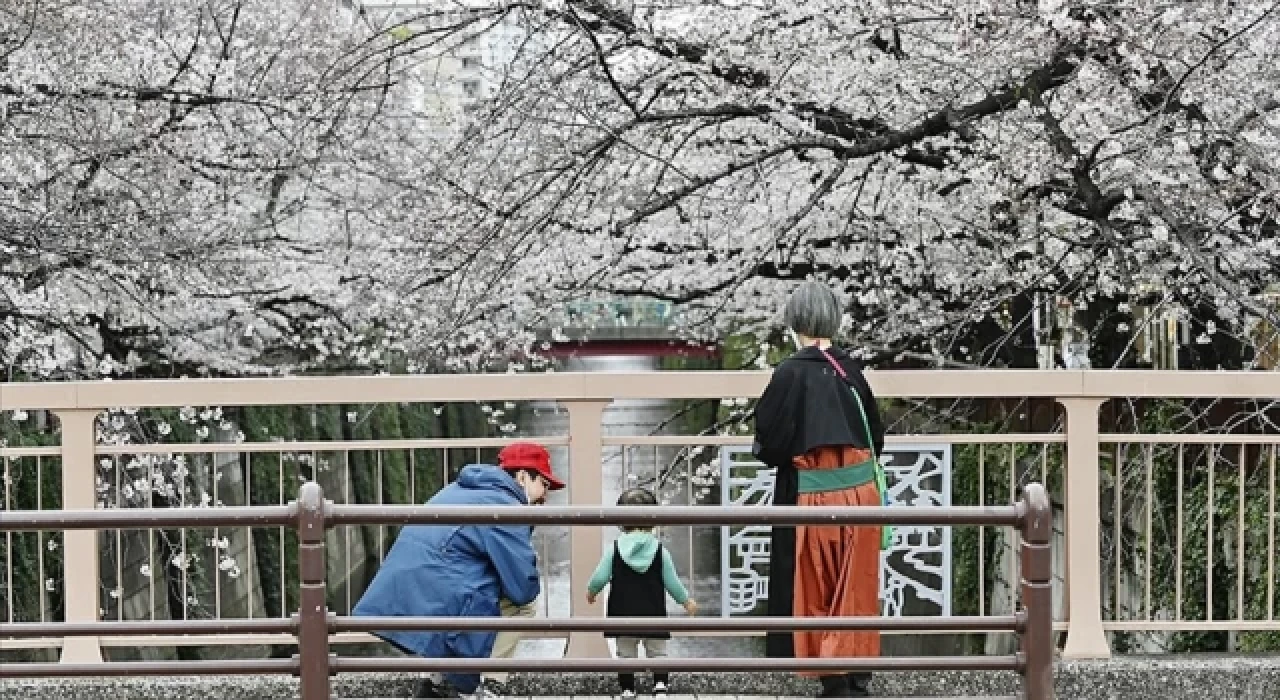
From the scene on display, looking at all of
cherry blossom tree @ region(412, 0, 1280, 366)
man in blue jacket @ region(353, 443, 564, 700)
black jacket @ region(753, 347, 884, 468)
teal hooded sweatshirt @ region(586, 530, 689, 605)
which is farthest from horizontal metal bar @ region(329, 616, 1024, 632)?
cherry blossom tree @ region(412, 0, 1280, 366)

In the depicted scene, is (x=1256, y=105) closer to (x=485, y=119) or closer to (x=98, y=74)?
(x=485, y=119)

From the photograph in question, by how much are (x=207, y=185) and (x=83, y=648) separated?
8504mm

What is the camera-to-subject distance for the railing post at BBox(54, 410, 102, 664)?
276 inches

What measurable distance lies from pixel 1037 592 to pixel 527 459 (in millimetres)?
2229

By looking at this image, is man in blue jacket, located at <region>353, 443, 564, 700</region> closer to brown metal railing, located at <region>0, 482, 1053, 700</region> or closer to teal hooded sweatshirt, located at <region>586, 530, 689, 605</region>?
teal hooded sweatshirt, located at <region>586, 530, 689, 605</region>

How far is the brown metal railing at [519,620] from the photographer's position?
487cm

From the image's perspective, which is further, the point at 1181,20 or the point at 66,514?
the point at 1181,20

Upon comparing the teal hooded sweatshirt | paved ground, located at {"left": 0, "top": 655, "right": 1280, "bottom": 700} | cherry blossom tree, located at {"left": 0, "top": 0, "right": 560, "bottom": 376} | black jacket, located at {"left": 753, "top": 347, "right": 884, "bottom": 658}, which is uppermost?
cherry blossom tree, located at {"left": 0, "top": 0, "right": 560, "bottom": 376}

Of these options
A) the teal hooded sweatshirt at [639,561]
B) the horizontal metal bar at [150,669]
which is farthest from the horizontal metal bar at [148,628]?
the teal hooded sweatshirt at [639,561]

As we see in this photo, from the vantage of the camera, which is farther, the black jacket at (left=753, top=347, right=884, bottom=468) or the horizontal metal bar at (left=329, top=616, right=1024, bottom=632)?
the black jacket at (left=753, top=347, right=884, bottom=468)

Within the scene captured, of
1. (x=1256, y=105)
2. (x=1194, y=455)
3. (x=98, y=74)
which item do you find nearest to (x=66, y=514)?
(x=1256, y=105)

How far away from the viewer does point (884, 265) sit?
15031 mm

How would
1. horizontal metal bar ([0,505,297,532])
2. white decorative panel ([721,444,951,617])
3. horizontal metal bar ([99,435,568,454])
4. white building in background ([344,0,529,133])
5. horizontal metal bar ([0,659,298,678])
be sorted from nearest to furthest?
horizontal metal bar ([0,505,297,532]) → horizontal metal bar ([0,659,298,678]) → horizontal metal bar ([99,435,568,454]) → white decorative panel ([721,444,951,617]) → white building in background ([344,0,529,133])

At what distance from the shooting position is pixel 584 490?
7.05 m
